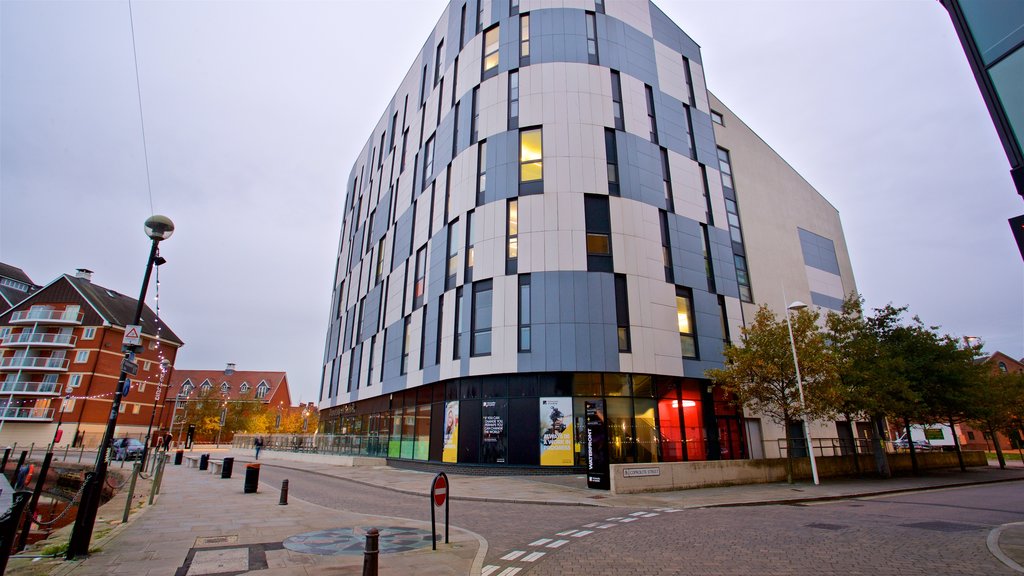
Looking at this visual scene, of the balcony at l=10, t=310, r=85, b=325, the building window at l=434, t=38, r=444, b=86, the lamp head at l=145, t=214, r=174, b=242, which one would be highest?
the building window at l=434, t=38, r=444, b=86

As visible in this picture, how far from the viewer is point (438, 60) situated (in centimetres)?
3675

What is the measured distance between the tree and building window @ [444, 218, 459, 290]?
1535cm

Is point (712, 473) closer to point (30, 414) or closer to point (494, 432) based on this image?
point (494, 432)

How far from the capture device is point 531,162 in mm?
26328

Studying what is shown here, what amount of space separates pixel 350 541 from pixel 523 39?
29415mm

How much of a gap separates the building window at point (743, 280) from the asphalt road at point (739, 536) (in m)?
17.9

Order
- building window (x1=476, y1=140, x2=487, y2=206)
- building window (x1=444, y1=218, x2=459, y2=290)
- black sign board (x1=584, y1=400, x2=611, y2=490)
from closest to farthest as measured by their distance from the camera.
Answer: black sign board (x1=584, y1=400, x2=611, y2=490), building window (x1=476, y1=140, x2=487, y2=206), building window (x1=444, y1=218, x2=459, y2=290)

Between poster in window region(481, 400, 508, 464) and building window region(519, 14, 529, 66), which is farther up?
building window region(519, 14, 529, 66)

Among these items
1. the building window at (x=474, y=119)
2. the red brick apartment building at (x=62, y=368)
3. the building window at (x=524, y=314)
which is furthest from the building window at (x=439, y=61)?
the red brick apartment building at (x=62, y=368)

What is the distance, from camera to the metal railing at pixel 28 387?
5541 centimetres

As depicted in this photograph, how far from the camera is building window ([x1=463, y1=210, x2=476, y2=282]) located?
2631cm

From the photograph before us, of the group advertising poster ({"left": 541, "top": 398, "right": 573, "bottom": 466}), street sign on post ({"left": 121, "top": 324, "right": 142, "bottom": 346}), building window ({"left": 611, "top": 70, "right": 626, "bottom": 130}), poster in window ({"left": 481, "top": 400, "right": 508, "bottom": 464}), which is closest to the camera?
street sign on post ({"left": 121, "top": 324, "right": 142, "bottom": 346})

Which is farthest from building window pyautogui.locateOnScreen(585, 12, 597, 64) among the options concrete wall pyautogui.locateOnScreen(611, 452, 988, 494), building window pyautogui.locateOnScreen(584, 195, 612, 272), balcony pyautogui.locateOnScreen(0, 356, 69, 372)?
balcony pyautogui.locateOnScreen(0, 356, 69, 372)

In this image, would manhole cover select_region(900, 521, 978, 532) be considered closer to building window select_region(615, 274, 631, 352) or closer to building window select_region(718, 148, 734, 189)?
building window select_region(615, 274, 631, 352)
